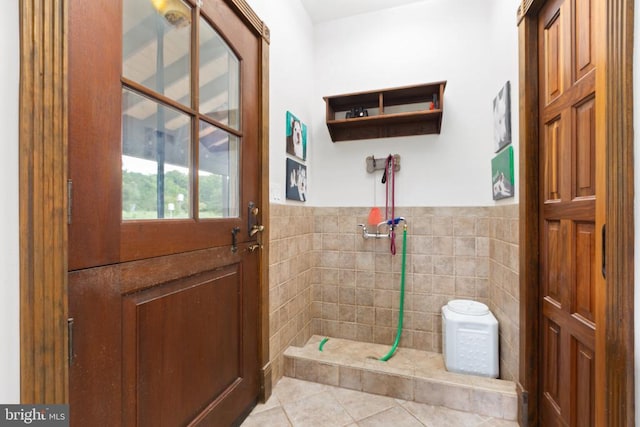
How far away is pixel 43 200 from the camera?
0.66m

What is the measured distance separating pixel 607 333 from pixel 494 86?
171cm

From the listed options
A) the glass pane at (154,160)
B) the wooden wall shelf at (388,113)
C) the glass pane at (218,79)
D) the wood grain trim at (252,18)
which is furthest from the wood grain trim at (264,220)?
the wooden wall shelf at (388,113)

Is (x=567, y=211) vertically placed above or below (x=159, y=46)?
below

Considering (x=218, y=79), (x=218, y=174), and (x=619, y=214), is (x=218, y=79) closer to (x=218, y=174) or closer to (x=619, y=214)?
(x=218, y=174)

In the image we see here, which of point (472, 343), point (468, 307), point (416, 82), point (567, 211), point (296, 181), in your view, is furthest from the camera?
point (416, 82)

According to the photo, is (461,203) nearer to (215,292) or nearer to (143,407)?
(215,292)

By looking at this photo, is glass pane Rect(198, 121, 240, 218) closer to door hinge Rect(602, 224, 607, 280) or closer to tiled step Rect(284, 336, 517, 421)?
tiled step Rect(284, 336, 517, 421)

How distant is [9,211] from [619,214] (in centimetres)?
147

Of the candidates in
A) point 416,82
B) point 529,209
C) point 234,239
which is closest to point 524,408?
point 529,209

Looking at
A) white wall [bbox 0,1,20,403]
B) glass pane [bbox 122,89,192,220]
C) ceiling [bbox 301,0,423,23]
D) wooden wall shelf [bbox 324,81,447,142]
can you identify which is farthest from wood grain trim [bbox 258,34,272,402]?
A: white wall [bbox 0,1,20,403]

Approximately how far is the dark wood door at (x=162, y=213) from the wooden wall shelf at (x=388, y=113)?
904 mm

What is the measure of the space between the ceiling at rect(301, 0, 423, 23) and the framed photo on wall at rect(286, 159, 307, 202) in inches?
50.4

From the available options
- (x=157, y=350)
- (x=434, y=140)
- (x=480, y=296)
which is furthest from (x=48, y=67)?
(x=480, y=296)

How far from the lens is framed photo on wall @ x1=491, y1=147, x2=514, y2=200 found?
1631mm
